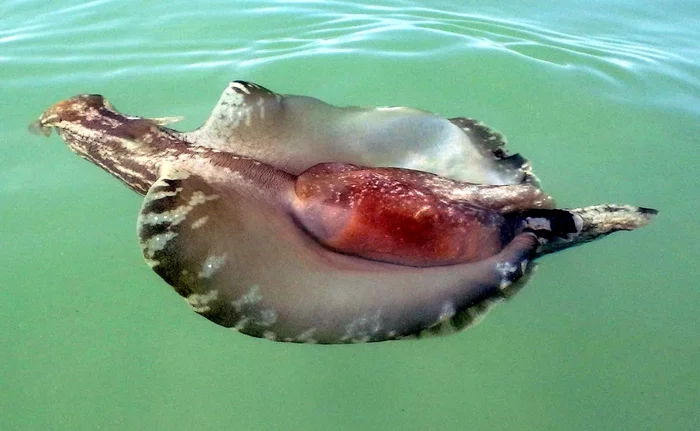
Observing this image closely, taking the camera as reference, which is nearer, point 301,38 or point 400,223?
point 400,223

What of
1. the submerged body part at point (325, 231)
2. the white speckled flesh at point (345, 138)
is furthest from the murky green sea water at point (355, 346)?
the white speckled flesh at point (345, 138)

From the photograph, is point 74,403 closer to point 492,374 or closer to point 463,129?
point 492,374

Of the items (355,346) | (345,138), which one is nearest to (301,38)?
(345,138)

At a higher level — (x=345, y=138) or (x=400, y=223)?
(x=345, y=138)

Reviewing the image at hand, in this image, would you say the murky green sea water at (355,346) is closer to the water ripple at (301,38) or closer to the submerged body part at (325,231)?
the water ripple at (301,38)

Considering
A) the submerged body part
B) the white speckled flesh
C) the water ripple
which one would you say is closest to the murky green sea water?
the water ripple

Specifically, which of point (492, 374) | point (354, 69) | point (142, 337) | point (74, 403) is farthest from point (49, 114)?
point (492, 374)

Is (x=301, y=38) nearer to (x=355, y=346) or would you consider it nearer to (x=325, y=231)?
(x=325, y=231)
